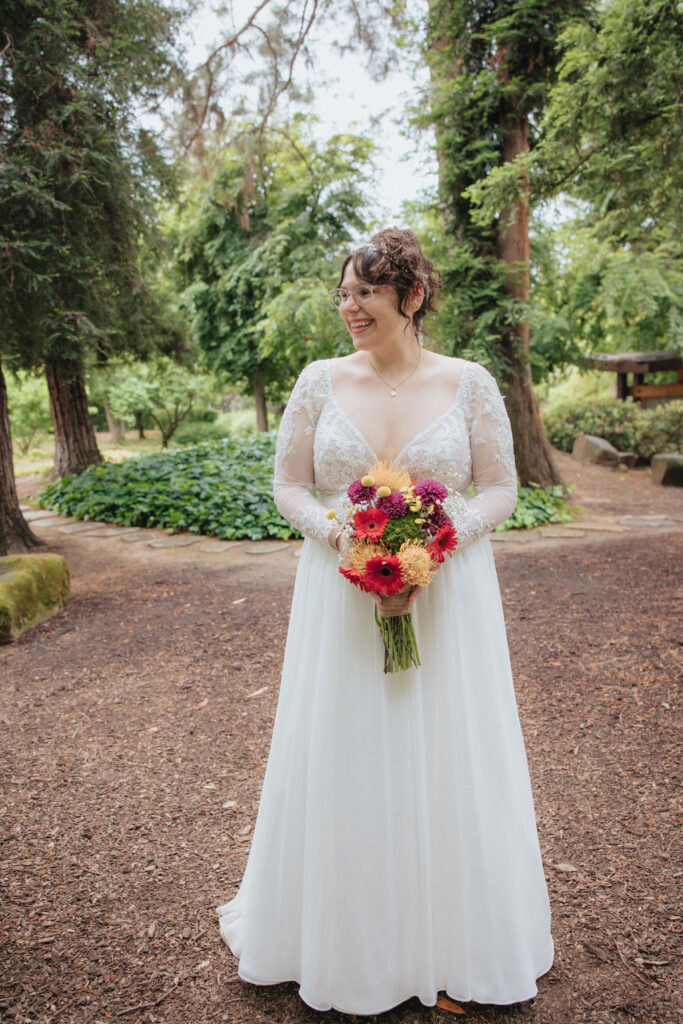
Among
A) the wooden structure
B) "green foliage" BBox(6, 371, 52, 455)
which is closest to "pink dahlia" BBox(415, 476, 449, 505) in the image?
the wooden structure

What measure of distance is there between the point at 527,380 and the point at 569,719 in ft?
19.5

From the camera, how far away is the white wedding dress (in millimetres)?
1819

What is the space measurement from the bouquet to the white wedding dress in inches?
5.7

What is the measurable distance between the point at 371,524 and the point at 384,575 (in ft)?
0.43

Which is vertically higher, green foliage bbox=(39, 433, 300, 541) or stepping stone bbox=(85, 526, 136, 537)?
green foliage bbox=(39, 433, 300, 541)

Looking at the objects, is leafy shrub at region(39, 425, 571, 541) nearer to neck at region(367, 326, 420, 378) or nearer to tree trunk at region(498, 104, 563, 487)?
tree trunk at region(498, 104, 563, 487)

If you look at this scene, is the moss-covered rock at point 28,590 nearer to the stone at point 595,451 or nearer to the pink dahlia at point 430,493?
the pink dahlia at point 430,493

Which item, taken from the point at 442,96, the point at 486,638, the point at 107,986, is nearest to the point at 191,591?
the point at 107,986

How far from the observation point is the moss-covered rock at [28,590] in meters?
5.05

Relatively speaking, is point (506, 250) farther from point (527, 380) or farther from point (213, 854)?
point (213, 854)

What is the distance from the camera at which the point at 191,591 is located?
6254 millimetres

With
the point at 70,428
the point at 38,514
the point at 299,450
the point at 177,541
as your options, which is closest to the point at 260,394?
the point at 70,428

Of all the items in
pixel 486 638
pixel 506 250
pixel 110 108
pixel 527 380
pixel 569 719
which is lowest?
pixel 569 719

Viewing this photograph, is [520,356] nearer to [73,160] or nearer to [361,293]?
[73,160]
